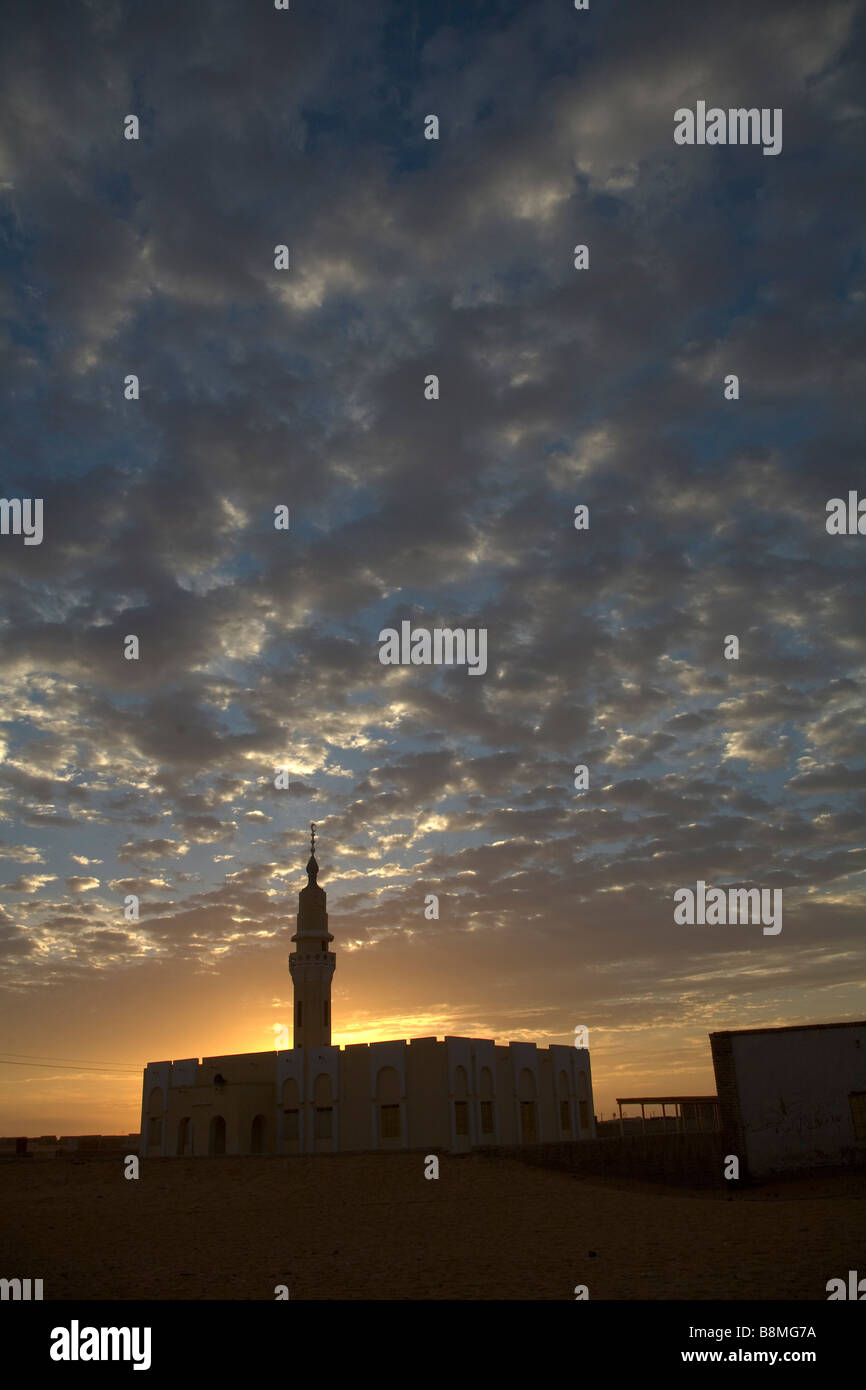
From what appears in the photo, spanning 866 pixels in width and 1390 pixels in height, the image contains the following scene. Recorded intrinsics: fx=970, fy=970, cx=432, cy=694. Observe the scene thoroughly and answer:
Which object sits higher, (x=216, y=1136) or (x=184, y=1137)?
(x=216, y=1136)

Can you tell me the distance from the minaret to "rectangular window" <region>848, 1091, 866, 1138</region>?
26762mm

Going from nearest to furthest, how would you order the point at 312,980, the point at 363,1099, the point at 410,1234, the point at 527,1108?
the point at 410,1234, the point at 363,1099, the point at 527,1108, the point at 312,980

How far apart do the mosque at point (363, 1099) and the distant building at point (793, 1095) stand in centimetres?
1146

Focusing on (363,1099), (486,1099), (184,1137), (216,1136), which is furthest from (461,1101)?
(184,1137)

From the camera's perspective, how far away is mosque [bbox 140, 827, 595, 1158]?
3791 cm

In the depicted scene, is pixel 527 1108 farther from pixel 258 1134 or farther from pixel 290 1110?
pixel 258 1134

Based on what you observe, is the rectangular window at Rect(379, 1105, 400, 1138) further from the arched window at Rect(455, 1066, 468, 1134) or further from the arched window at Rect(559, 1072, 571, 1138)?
the arched window at Rect(559, 1072, 571, 1138)

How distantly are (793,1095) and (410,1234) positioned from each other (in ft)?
48.8

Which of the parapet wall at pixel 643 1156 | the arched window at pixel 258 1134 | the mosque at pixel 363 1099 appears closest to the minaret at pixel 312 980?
the mosque at pixel 363 1099

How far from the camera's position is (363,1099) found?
129 feet
